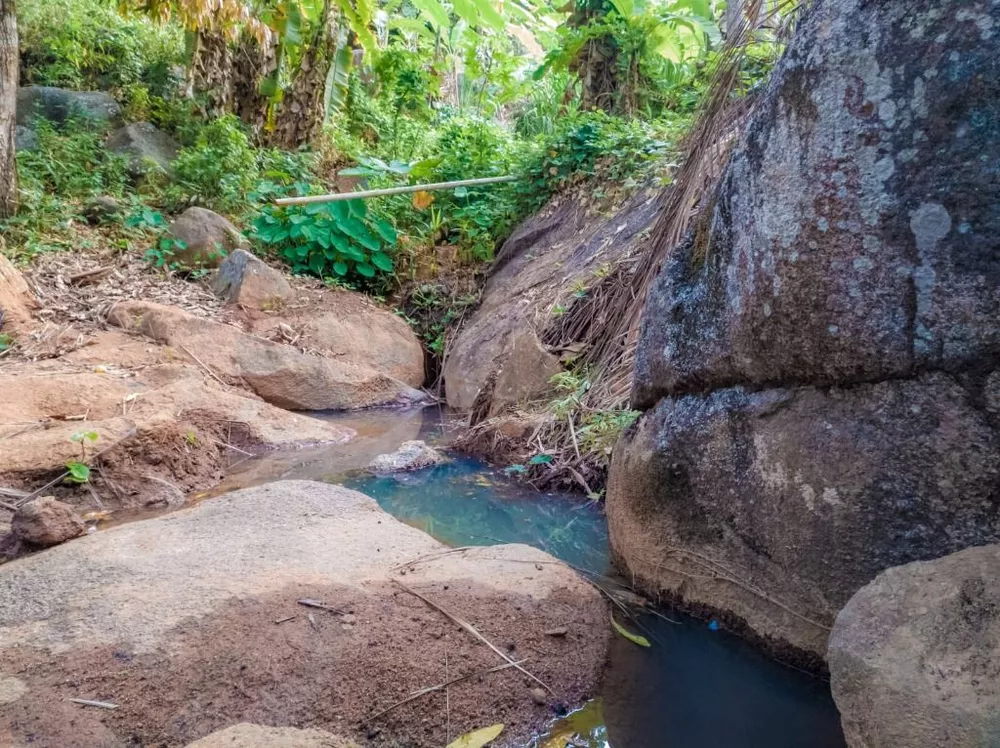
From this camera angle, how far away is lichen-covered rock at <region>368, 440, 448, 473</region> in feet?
12.8

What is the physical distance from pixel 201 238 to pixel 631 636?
226 inches

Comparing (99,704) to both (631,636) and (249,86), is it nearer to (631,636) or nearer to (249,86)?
(631,636)

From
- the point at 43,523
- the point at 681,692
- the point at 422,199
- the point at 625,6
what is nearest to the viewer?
the point at 681,692

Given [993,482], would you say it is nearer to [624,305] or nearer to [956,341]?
[956,341]

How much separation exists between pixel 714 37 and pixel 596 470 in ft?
16.5

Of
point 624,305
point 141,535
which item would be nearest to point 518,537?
point 141,535

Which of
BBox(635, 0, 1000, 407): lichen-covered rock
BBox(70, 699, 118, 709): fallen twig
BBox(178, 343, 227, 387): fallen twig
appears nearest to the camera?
BBox(635, 0, 1000, 407): lichen-covered rock

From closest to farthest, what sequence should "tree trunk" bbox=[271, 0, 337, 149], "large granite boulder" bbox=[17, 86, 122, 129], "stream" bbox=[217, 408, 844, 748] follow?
"stream" bbox=[217, 408, 844, 748]
"large granite boulder" bbox=[17, 86, 122, 129]
"tree trunk" bbox=[271, 0, 337, 149]

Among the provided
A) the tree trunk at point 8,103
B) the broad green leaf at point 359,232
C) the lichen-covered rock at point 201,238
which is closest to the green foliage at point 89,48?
the tree trunk at point 8,103

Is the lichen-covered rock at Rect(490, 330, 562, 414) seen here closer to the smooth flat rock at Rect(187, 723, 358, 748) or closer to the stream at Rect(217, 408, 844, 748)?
the stream at Rect(217, 408, 844, 748)

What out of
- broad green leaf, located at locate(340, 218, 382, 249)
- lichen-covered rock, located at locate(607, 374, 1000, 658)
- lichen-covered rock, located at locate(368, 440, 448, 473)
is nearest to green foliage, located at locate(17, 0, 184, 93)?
broad green leaf, located at locate(340, 218, 382, 249)

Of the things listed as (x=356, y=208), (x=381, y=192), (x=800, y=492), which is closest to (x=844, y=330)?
(x=800, y=492)

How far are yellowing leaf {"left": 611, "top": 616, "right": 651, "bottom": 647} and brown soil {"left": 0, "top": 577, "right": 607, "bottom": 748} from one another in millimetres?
153

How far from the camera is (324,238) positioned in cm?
702
